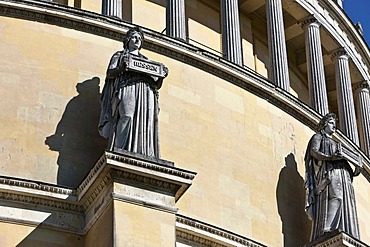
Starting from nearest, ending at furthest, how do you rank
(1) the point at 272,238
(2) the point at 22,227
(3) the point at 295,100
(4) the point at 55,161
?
(2) the point at 22,227 < (4) the point at 55,161 < (1) the point at 272,238 < (3) the point at 295,100

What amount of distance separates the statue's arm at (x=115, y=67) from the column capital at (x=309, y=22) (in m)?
8.59

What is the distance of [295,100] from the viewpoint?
75.4 feet

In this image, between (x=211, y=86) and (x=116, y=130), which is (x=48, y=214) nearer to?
(x=116, y=130)

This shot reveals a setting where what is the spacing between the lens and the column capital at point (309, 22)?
26188 millimetres

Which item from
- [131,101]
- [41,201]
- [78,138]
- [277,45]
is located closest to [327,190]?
[277,45]

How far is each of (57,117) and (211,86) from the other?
3.66m

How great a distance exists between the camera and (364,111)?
2772 cm

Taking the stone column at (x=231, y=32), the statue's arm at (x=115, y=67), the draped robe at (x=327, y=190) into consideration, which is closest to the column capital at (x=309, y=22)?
the stone column at (x=231, y=32)

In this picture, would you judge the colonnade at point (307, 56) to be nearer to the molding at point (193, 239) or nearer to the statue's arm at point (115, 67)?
the statue's arm at point (115, 67)

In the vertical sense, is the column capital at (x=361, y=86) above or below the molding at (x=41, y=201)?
above

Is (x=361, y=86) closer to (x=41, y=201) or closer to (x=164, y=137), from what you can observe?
(x=164, y=137)

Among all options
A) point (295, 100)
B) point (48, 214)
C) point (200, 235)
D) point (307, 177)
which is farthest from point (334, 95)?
point (48, 214)

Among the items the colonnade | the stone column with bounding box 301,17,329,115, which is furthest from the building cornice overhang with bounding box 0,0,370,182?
the stone column with bounding box 301,17,329,115

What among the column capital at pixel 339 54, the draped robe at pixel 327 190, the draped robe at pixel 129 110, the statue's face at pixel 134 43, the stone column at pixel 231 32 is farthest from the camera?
the column capital at pixel 339 54
